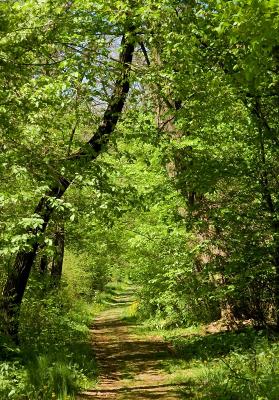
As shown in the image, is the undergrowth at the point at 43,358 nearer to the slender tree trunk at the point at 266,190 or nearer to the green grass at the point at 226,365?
the green grass at the point at 226,365

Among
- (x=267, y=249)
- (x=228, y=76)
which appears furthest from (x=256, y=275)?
(x=228, y=76)

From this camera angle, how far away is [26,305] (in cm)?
1162

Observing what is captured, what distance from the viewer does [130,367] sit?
1098 centimetres

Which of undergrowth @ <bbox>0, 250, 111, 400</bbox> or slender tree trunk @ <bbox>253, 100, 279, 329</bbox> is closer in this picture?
undergrowth @ <bbox>0, 250, 111, 400</bbox>

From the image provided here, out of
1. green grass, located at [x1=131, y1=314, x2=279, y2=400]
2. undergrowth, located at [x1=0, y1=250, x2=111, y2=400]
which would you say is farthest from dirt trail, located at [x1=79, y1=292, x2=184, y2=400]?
undergrowth, located at [x1=0, y1=250, x2=111, y2=400]

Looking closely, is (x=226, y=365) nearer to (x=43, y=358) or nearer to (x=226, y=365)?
(x=226, y=365)

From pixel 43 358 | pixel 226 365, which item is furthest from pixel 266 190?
pixel 43 358

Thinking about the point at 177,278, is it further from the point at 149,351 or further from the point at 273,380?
the point at 273,380

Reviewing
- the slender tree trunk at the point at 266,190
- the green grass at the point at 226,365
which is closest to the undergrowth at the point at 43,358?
the green grass at the point at 226,365

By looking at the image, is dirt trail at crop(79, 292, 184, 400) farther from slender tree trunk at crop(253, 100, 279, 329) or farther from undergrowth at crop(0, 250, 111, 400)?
slender tree trunk at crop(253, 100, 279, 329)

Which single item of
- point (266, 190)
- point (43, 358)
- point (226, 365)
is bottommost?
point (226, 365)

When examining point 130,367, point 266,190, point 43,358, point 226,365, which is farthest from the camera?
point 130,367

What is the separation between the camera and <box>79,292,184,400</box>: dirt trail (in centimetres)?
819

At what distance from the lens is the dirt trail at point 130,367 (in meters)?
8.19
